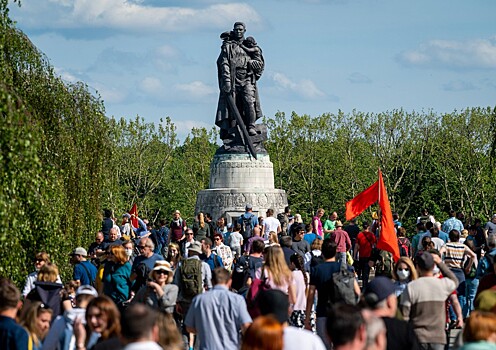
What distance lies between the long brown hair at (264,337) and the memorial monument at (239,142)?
1083 inches

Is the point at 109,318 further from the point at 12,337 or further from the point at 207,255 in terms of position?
the point at 207,255

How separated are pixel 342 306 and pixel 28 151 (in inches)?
311

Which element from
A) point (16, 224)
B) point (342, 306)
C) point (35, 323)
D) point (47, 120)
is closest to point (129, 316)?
point (342, 306)

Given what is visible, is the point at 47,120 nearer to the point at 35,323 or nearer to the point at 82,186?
the point at 82,186

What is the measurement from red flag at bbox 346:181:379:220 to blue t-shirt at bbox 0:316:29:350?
15.0 metres

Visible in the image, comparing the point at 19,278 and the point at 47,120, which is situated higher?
the point at 47,120

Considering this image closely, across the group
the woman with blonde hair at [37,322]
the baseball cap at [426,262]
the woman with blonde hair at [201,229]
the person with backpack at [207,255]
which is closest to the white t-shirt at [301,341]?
the woman with blonde hair at [37,322]

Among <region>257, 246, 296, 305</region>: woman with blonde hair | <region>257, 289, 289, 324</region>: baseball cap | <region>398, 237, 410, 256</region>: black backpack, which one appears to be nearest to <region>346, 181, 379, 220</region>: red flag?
<region>398, 237, 410, 256</region>: black backpack

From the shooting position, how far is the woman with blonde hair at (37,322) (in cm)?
1054

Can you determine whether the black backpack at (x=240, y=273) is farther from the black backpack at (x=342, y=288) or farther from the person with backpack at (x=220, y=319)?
the person with backpack at (x=220, y=319)

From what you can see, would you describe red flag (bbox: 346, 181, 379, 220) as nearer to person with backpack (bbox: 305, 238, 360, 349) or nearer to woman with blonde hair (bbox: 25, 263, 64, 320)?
person with backpack (bbox: 305, 238, 360, 349)

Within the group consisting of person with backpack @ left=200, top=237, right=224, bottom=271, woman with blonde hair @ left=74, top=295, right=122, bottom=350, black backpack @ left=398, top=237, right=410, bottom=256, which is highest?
black backpack @ left=398, top=237, right=410, bottom=256

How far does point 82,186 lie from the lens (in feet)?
73.2

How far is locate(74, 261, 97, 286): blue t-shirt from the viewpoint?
15.9m
